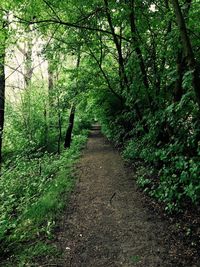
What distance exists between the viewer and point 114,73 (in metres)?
12.9

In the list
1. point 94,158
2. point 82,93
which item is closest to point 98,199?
point 94,158

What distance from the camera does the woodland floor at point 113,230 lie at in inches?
152

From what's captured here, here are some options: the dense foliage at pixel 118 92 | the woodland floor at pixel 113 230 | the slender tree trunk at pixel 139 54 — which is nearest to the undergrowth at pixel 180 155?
the dense foliage at pixel 118 92

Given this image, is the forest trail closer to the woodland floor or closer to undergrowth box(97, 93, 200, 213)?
the woodland floor

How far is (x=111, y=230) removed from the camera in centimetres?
473

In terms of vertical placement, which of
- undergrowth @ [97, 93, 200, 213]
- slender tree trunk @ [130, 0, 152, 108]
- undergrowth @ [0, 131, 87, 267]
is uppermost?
slender tree trunk @ [130, 0, 152, 108]

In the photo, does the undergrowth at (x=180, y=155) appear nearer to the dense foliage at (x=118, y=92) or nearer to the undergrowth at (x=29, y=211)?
the dense foliage at (x=118, y=92)

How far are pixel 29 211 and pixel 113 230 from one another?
2.06m

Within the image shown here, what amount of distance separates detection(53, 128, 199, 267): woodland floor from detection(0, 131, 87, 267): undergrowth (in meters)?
0.31

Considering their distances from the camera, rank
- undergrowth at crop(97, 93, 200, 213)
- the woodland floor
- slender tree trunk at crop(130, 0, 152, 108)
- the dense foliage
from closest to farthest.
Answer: the woodland floor
undergrowth at crop(97, 93, 200, 213)
the dense foliage
slender tree trunk at crop(130, 0, 152, 108)

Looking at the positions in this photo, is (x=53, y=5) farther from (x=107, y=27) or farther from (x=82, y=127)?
(x=82, y=127)

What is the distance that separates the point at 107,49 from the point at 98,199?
6.69m

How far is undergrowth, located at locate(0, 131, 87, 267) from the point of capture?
418cm

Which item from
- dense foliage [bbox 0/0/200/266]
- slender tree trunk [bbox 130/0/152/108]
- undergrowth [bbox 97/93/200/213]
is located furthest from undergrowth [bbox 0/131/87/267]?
slender tree trunk [bbox 130/0/152/108]
